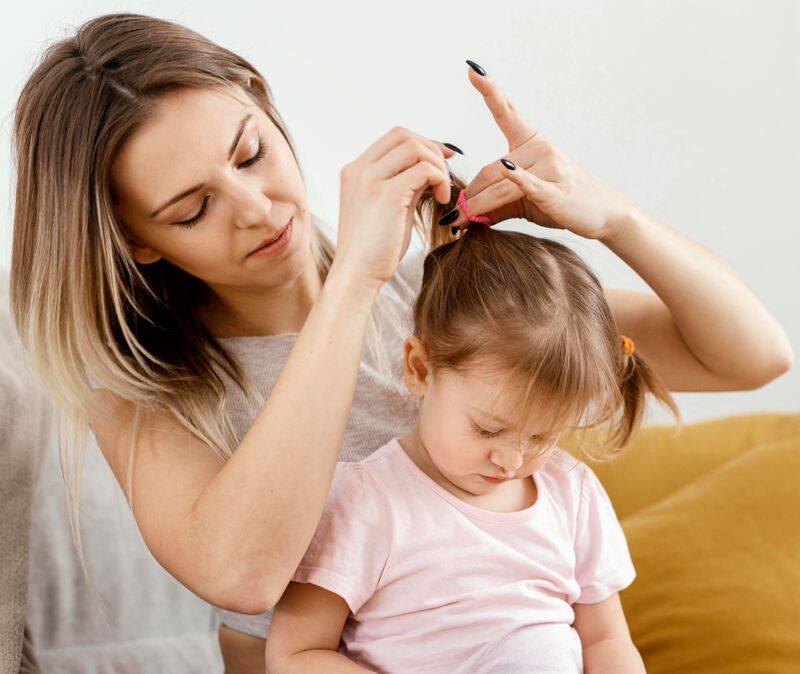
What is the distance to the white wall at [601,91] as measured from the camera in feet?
7.42

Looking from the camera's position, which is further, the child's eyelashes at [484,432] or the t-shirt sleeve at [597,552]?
the t-shirt sleeve at [597,552]

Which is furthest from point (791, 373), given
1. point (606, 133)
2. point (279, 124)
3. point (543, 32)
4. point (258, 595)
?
point (258, 595)

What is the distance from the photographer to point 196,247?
1242 mm

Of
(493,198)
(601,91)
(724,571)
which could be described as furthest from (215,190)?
(601,91)

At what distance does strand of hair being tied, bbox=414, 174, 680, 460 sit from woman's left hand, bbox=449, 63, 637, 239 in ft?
0.14

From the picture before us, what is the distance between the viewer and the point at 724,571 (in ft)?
4.88

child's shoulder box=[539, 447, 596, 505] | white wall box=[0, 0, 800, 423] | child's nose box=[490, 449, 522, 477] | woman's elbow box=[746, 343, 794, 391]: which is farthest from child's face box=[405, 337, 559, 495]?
white wall box=[0, 0, 800, 423]

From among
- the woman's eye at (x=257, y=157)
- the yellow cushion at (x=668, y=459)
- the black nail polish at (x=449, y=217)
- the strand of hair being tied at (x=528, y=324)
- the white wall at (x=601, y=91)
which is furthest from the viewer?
the white wall at (x=601, y=91)

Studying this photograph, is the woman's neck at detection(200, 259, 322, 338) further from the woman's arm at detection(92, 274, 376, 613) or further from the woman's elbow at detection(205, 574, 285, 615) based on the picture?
the woman's elbow at detection(205, 574, 285, 615)

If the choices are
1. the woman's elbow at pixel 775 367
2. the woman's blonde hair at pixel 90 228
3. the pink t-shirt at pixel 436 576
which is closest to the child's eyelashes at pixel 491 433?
the pink t-shirt at pixel 436 576

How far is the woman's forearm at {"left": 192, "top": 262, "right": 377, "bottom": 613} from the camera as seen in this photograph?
1.06 meters

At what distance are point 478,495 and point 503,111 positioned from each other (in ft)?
1.44

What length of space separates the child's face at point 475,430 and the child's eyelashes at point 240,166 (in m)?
0.32

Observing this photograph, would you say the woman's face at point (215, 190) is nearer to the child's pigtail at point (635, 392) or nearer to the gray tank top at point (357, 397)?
the gray tank top at point (357, 397)
